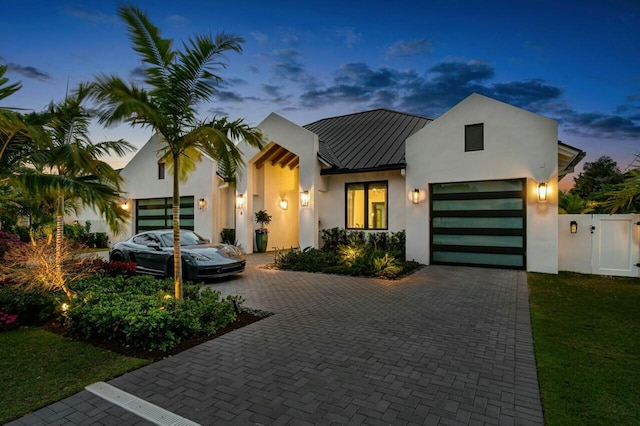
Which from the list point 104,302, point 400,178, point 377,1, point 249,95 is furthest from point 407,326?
point 249,95

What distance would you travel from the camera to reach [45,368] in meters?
3.80

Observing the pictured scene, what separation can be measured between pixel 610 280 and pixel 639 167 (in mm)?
4453

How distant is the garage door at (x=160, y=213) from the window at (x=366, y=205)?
8272 millimetres

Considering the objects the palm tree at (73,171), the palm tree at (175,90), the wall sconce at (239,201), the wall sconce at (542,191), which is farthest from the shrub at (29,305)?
the wall sconce at (542,191)

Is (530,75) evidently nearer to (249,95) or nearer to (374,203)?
(374,203)

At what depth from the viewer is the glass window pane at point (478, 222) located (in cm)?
1045

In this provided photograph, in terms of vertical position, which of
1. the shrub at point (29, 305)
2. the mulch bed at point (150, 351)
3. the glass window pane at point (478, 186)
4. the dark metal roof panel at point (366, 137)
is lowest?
the mulch bed at point (150, 351)

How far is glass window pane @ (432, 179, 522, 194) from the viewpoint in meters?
10.5

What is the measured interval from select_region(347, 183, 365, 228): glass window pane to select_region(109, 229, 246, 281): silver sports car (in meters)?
5.59

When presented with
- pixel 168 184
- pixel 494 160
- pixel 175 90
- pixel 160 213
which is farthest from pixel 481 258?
pixel 160 213

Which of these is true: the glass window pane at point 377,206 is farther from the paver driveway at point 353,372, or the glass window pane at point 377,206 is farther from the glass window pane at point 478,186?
the paver driveway at point 353,372

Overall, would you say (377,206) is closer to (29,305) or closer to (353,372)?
(353,372)

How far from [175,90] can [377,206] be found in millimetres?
9709

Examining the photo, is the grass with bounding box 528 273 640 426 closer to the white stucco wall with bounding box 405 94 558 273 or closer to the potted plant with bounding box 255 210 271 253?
the white stucco wall with bounding box 405 94 558 273
